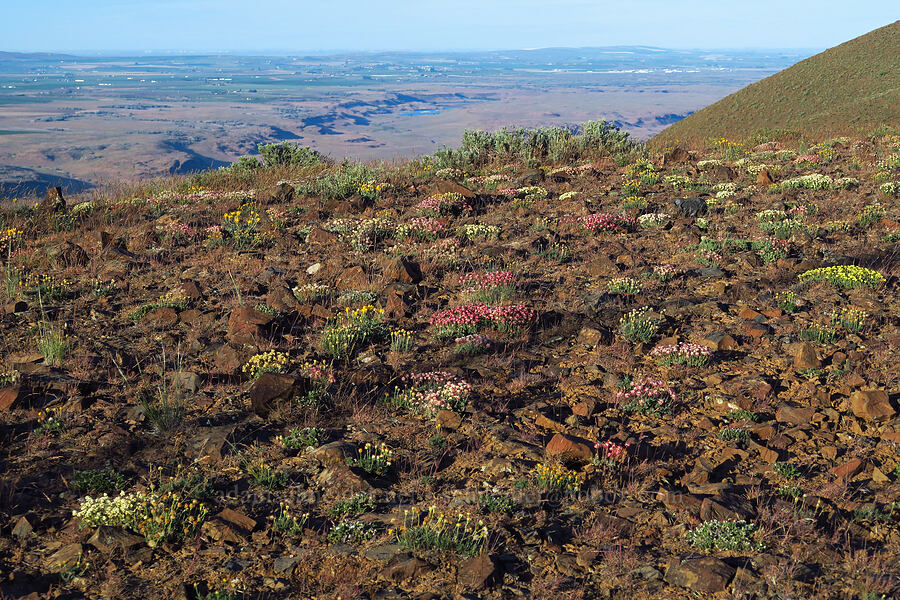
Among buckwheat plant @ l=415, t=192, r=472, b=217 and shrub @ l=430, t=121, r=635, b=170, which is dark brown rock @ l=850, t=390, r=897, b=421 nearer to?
buckwheat plant @ l=415, t=192, r=472, b=217

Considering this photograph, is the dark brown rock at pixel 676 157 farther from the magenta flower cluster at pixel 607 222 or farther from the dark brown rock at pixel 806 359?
the dark brown rock at pixel 806 359

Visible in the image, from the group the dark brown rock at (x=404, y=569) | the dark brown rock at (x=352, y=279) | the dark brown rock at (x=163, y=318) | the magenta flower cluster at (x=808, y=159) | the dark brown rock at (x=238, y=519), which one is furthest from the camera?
the magenta flower cluster at (x=808, y=159)

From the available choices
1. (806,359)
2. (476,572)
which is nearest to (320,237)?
(806,359)

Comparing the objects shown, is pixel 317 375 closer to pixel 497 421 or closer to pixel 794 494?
pixel 497 421

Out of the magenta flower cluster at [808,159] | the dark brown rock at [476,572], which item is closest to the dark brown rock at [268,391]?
the dark brown rock at [476,572]

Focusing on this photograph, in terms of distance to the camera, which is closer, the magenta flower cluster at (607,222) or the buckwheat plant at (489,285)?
the buckwheat plant at (489,285)

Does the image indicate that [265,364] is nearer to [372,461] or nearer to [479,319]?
[372,461]
